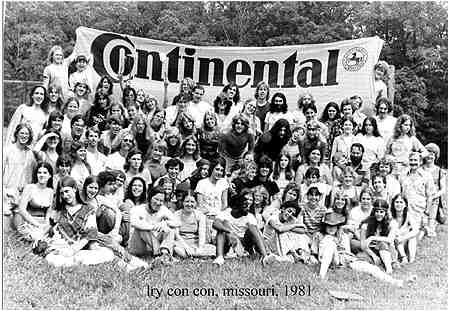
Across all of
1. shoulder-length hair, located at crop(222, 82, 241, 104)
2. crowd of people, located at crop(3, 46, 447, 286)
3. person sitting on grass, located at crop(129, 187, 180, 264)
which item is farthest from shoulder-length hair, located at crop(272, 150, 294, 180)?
person sitting on grass, located at crop(129, 187, 180, 264)

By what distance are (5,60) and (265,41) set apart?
2675 mm

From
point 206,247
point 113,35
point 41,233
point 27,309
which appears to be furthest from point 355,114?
point 27,309

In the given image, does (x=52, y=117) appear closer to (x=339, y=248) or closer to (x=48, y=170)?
(x=48, y=170)

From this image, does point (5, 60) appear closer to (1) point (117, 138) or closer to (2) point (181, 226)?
(1) point (117, 138)

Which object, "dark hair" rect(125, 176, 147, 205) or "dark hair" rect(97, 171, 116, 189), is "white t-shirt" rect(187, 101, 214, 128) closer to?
"dark hair" rect(125, 176, 147, 205)

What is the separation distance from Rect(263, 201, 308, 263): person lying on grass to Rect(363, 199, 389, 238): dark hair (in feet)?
2.14

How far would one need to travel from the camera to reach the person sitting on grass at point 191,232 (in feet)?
19.9

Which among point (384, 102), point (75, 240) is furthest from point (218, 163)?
point (384, 102)

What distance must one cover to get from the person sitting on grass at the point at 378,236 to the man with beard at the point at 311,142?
0.78 meters

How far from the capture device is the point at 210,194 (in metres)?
6.13

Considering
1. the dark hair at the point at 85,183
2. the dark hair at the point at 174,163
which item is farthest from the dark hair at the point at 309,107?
the dark hair at the point at 85,183

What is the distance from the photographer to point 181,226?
605 cm

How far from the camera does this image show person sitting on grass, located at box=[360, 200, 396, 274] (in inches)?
245

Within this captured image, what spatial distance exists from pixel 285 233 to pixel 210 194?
82 centimetres
